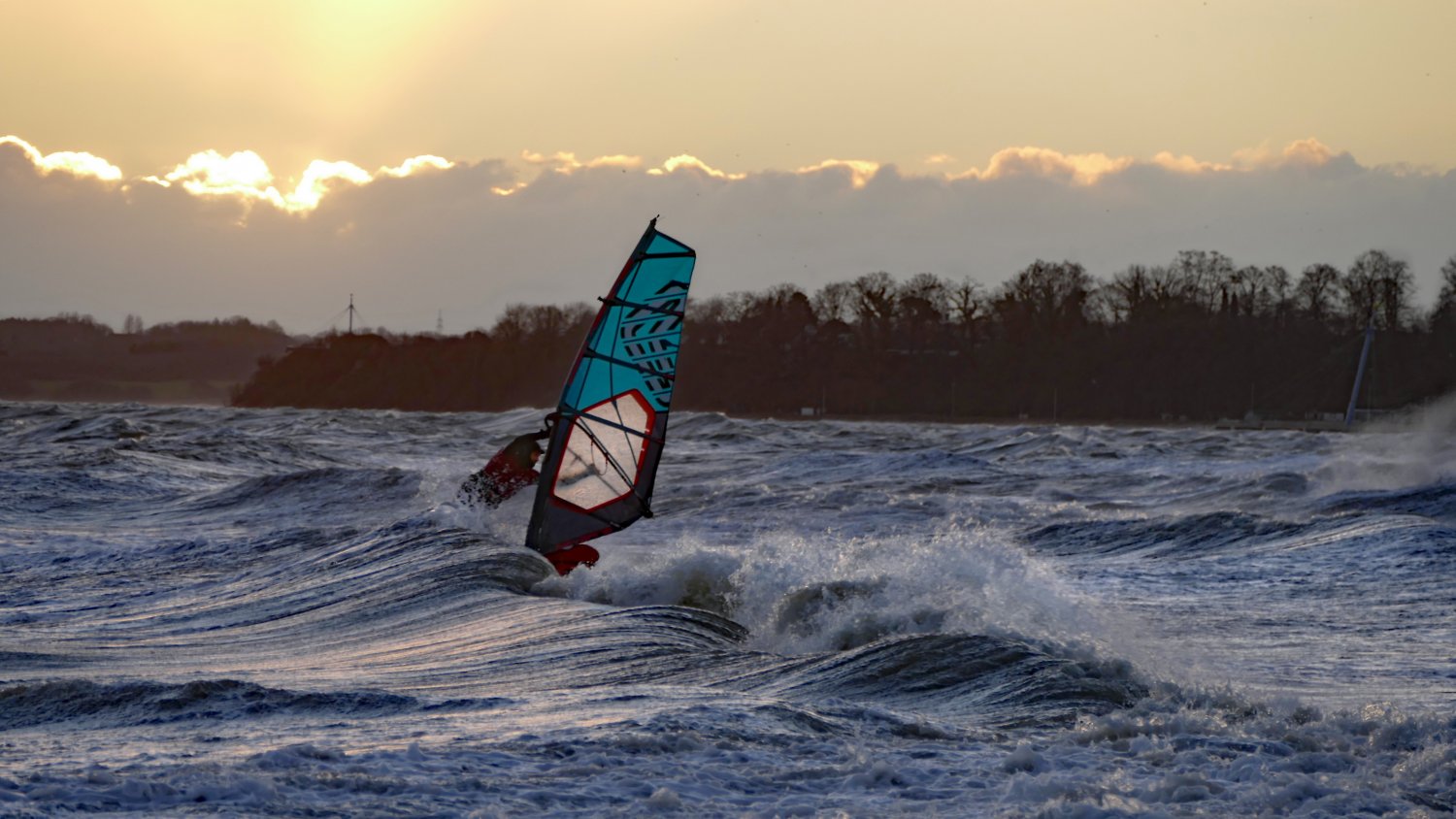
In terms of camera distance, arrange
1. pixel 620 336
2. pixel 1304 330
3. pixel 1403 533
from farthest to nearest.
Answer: pixel 1304 330, pixel 1403 533, pixel 620 336

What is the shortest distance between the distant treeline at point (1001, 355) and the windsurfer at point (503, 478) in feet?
195

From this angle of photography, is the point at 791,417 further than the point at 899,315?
No

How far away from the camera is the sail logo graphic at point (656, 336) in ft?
38.2

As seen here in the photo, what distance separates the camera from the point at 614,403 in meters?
11.7

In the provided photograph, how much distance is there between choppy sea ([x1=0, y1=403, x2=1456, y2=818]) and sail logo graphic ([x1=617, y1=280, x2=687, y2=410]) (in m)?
1.41

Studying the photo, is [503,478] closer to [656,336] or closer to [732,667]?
[656,336]

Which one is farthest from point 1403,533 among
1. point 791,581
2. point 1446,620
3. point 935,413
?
point 935,413

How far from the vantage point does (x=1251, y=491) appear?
20844 mm

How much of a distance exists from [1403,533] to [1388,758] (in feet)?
28.7

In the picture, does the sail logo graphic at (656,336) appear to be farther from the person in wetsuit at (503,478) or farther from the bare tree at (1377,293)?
the bare tree at (1377,293)

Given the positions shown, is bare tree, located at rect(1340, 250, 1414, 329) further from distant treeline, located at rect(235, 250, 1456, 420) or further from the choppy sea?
the choppy sea

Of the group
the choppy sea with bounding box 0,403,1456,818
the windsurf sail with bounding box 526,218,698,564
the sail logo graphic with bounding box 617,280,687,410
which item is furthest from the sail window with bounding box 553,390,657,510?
the choppy sea with bounding box 0,403,1456,818

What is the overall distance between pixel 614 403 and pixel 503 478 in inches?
105

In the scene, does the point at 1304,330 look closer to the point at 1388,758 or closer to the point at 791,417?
the point at 791,417
